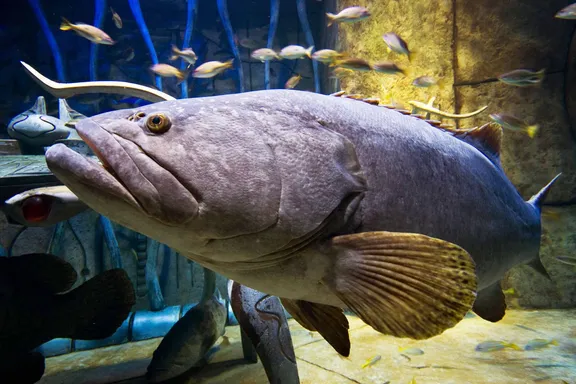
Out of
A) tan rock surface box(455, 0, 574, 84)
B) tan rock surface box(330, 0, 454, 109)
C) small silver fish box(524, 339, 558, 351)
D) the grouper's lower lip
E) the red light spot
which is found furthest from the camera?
tan rock surface box(330, 0, 454, 109)

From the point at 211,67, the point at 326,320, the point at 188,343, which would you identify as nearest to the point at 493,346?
the point at 326,320

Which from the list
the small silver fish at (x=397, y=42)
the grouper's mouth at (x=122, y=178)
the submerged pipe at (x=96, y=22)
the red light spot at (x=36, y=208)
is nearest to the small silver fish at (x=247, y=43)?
the submerged pipe at (x=96, y=22)

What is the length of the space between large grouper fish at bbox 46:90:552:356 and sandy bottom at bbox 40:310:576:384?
7.47ft

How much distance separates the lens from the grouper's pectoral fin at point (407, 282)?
1341 millimetres

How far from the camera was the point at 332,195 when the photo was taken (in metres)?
1.46

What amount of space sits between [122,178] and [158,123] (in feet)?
0.87

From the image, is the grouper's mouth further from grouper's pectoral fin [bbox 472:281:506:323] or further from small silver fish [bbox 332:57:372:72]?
small silver fish [bbox 332:57:372:72]

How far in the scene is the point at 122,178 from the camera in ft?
3.93

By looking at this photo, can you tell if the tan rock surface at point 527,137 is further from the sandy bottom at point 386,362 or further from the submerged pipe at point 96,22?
the submerged pipe at point 96,22

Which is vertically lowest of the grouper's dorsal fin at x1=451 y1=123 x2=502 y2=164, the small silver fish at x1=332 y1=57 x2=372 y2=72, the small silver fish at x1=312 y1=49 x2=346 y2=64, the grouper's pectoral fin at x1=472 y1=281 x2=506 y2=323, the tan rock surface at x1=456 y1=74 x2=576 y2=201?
the grouper's pectoral fin at x1=472 y1=281 x2=506 y2=323

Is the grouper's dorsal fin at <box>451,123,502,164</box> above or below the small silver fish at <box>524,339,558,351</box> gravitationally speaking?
above

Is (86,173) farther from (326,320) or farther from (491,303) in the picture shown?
(491,303)

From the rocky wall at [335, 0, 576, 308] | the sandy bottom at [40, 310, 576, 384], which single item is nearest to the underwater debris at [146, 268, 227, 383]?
the sandy bottom at [40, 310, 576, 384]

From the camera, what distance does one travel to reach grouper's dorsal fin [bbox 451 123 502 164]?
2.58 meters
